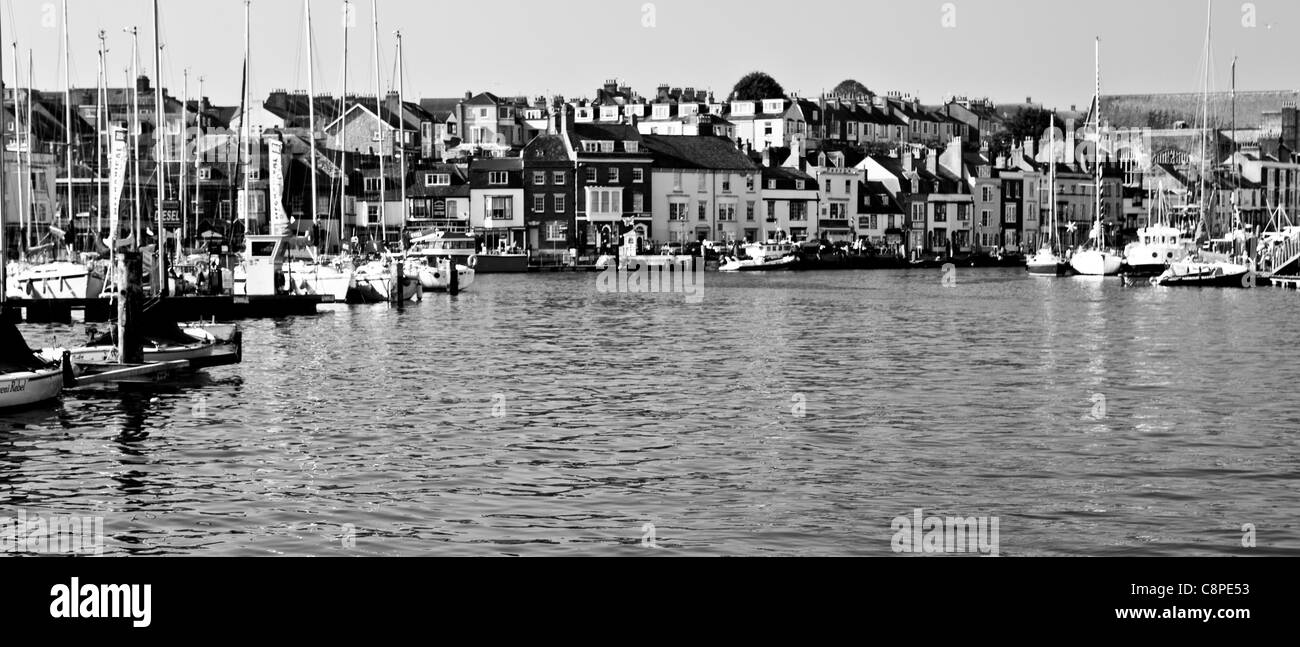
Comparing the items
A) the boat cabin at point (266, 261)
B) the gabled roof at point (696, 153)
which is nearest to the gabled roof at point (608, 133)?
the gabled roof at point (696, 153)

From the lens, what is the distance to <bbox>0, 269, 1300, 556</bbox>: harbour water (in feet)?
62.7

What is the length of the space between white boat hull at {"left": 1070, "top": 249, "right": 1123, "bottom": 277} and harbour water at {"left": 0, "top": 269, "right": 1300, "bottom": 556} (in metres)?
62.3

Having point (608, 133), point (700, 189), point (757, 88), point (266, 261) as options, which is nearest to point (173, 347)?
point (266, 261)

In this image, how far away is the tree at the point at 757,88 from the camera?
7239 inches

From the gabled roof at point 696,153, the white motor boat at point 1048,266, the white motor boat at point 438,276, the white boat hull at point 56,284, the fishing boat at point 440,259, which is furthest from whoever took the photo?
the gabled roof at point 696,153

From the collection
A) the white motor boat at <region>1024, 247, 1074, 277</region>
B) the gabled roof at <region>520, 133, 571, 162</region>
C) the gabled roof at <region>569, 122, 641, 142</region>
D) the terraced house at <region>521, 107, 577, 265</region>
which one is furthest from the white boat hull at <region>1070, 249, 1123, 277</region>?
the gabled roof at <region>520, 133, 571, 162</region>

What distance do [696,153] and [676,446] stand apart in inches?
4120

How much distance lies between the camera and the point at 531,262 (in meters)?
122

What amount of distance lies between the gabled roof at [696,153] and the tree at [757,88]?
50252 mm

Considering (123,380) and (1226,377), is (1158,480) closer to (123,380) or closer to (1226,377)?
(1226,377)

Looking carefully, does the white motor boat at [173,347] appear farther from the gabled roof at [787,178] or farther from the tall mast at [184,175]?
the gabled roof at [787,178]
